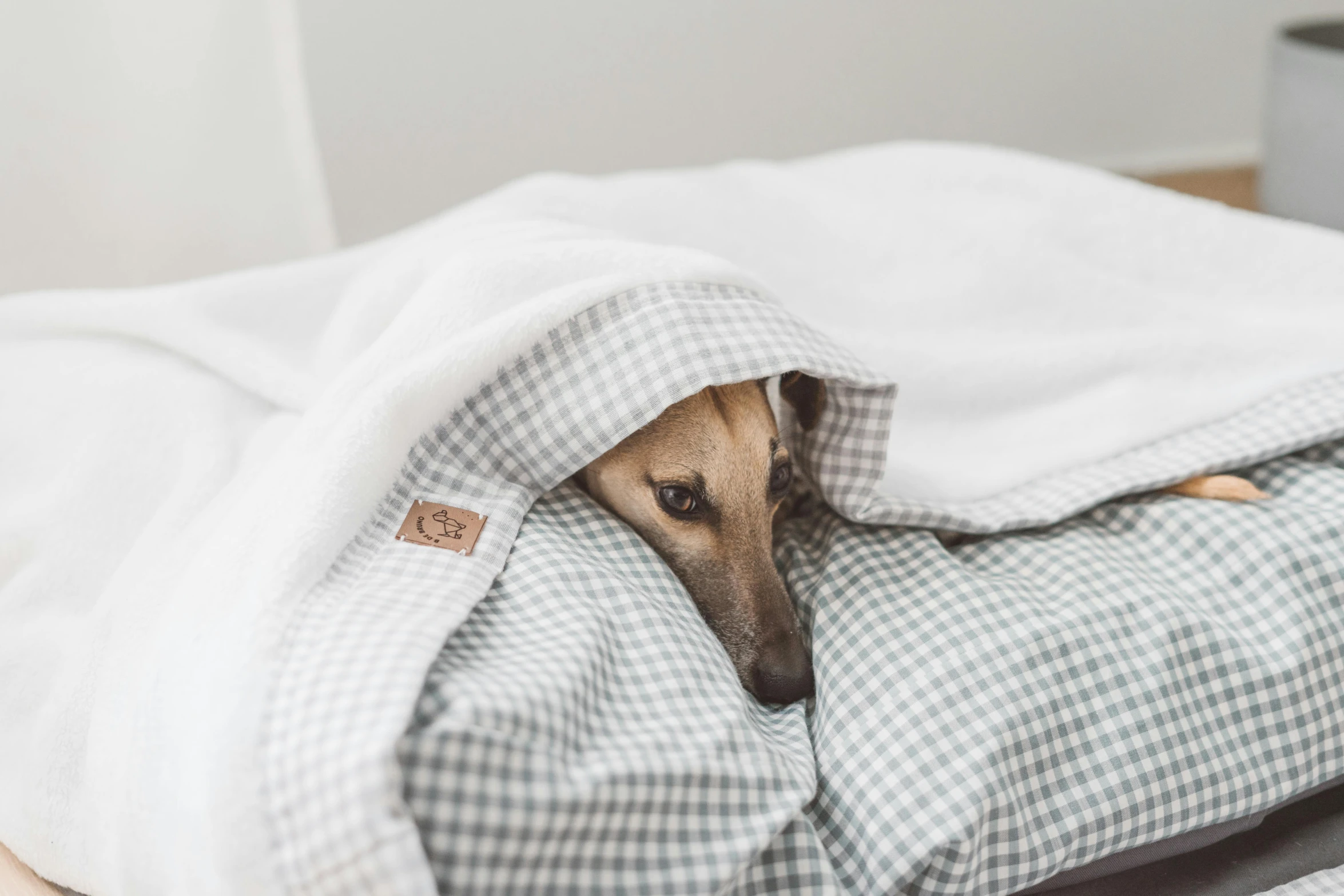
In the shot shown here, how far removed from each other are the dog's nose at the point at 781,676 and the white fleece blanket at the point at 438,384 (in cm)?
24

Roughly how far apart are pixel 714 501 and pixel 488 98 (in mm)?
2235

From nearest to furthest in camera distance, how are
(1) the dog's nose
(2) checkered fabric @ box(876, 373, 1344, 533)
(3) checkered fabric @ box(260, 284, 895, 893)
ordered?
(3) checkered fabric @ box(260, 284, 895, 893) → (1) the dog's nose → (2) checkered fabric @ box(876, 373, 1344, 533)

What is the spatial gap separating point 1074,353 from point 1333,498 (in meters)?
0.42

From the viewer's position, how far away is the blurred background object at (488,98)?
206 cm

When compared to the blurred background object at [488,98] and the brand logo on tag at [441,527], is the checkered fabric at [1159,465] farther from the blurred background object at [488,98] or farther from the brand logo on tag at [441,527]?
the blurred background object at [488,98]

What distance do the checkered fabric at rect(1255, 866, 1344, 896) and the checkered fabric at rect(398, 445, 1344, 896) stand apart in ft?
0.33

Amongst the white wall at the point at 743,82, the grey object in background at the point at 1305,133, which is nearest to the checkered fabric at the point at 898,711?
the grey object in background at the point at 1305,133

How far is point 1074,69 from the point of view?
395cm

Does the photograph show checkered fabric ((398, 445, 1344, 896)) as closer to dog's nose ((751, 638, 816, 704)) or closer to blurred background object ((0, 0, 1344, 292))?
dog's nose ((751, 638, 816, 704))

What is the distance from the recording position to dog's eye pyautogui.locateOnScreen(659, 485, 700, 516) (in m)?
1.29

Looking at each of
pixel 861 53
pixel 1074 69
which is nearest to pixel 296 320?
pixel 861 53

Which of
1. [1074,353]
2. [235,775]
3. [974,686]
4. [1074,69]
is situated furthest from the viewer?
[1074,69]

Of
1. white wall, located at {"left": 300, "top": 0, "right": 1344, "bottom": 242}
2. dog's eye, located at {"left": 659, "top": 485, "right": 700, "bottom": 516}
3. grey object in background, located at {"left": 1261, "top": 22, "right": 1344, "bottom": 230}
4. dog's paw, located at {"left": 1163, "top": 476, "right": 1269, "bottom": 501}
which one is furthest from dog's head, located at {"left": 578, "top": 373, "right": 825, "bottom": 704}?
grey object in background, located at {"left": 1261, "top": 22, "right": 1344, "bottom": 230}

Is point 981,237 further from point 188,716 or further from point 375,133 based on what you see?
point 375,133
